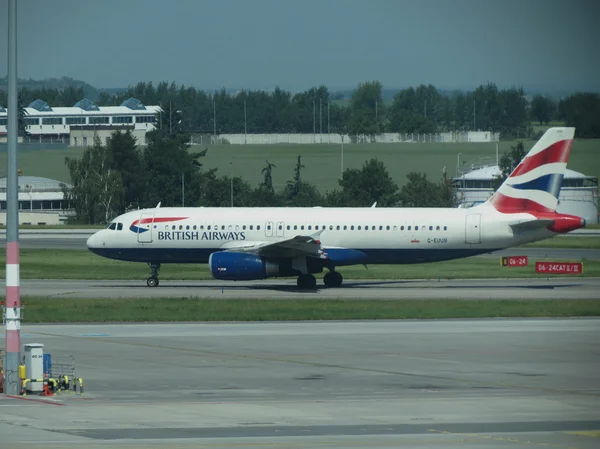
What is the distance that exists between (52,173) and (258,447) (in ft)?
517

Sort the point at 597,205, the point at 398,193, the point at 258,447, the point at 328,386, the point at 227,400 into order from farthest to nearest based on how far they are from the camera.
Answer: the point at 398,193, the point at 597,205, the point at 328,386, the point at 227,400, the point at 258,447

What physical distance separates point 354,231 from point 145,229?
10604 mm

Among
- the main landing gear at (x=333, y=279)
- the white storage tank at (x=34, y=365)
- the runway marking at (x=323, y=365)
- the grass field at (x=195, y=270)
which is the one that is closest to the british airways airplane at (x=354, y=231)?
the main landing gear at (x=333, y=279)

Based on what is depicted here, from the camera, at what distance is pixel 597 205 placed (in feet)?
431

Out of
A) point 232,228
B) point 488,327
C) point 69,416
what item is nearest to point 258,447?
point 69,416

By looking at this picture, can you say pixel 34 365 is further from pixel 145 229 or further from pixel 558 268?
pixel 558 268

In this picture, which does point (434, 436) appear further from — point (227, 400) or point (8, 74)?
point (8, 74)

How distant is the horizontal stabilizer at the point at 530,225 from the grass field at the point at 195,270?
9.09 m

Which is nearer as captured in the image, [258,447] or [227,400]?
[258,447]

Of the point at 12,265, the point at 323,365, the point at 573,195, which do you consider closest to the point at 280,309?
the point at 323,365

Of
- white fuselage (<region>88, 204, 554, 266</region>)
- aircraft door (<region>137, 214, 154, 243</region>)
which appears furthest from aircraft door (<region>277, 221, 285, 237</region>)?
aircraft door (<region>137, 214, 154, 243</region>)

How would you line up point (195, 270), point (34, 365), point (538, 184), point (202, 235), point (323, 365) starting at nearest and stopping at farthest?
point (34, 365), point (323, 365), point (538, 184), point (202, 235), point (195, 270)

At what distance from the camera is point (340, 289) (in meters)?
58.8

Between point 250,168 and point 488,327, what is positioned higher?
point 250,168
